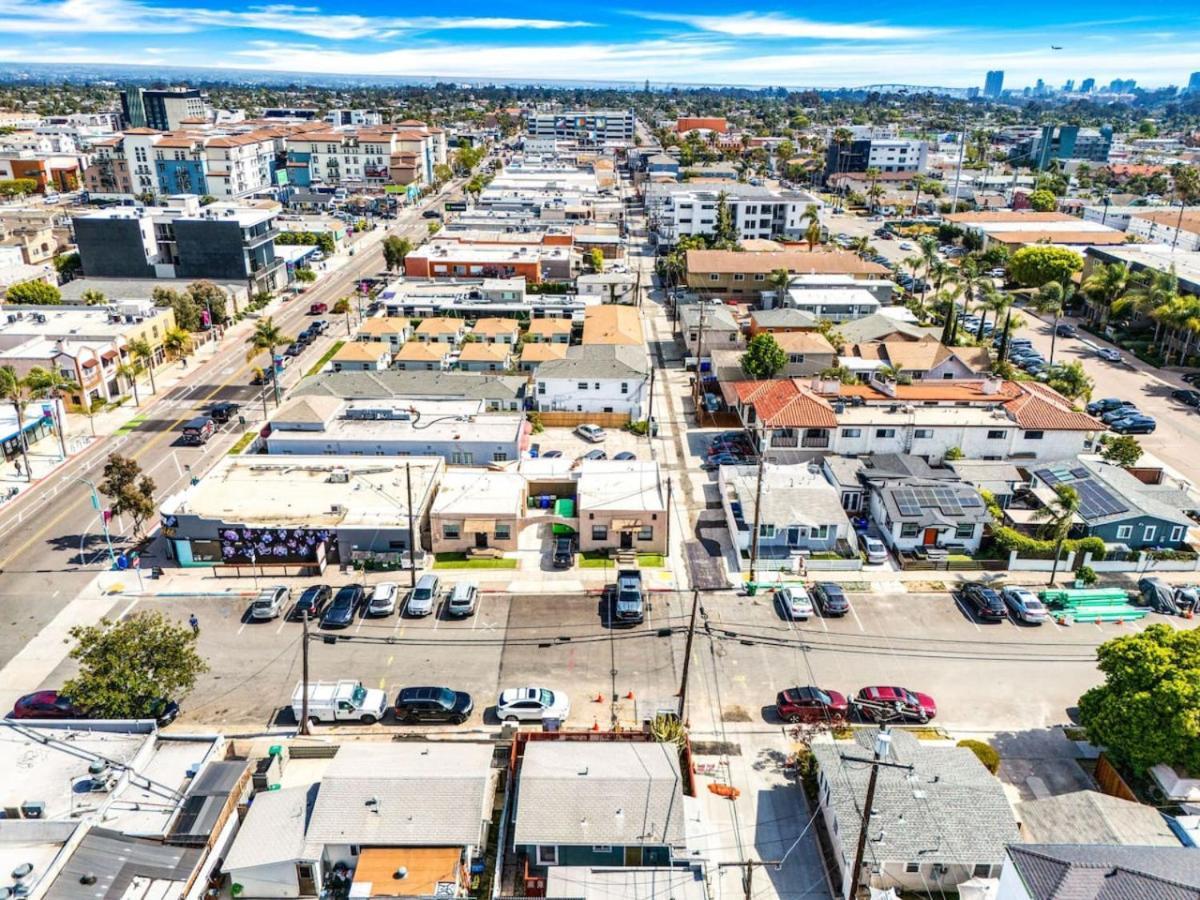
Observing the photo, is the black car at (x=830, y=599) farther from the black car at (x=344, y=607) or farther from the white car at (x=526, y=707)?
the black car at (x=344, y=607)

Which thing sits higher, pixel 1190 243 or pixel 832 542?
pixel 1190 243

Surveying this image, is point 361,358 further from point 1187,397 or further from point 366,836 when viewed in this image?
point 1187,397

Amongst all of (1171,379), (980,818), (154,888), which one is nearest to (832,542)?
(980,818)

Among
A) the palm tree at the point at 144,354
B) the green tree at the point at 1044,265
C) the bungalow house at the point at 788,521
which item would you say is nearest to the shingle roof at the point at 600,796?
the bungalow house at the point at 788,521

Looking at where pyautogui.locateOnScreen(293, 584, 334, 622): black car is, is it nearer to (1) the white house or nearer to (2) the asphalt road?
(2) the asphalt road

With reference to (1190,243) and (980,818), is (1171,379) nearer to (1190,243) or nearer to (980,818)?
(1190,243)

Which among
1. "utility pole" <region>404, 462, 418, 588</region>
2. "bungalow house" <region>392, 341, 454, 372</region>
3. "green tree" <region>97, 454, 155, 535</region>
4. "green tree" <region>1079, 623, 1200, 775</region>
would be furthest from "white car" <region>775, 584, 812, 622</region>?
"bungalow house" <region>392, 341, 454, 372</region>
